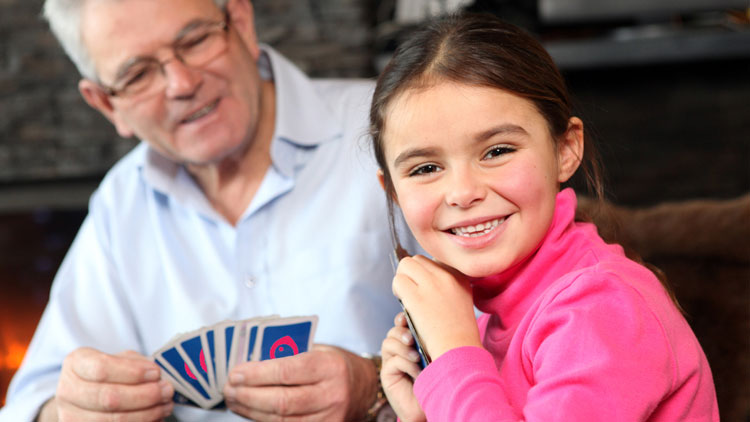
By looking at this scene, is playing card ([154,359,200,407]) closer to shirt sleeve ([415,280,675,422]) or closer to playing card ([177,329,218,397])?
playing card ([177,329,218,397])

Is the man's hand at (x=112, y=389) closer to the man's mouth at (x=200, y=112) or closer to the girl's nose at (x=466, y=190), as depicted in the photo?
the man's mouth at (x=200, y=112)

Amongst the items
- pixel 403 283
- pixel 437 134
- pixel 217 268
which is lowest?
pixel 217 268

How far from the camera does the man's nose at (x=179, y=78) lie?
1.52m

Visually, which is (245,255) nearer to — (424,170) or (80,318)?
(80,318)

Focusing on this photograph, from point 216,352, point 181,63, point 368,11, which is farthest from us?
point 368,11

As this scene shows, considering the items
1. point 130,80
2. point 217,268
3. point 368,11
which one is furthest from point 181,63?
point 368,11

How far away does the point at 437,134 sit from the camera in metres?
0.87

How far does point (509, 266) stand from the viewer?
0.89 m

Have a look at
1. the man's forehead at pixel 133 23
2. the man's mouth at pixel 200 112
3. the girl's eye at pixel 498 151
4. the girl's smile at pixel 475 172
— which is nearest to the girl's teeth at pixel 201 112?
the man's mouth at pixel 200 112

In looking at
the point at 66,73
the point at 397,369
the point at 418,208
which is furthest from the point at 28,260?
the point at 418,208

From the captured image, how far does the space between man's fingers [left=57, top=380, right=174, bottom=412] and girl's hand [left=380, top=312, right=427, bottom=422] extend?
0.44 meters

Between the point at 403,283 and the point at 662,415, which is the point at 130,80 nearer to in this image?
the point at 403,283

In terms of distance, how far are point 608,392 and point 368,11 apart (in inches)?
88.2

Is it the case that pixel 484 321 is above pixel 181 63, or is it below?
below
